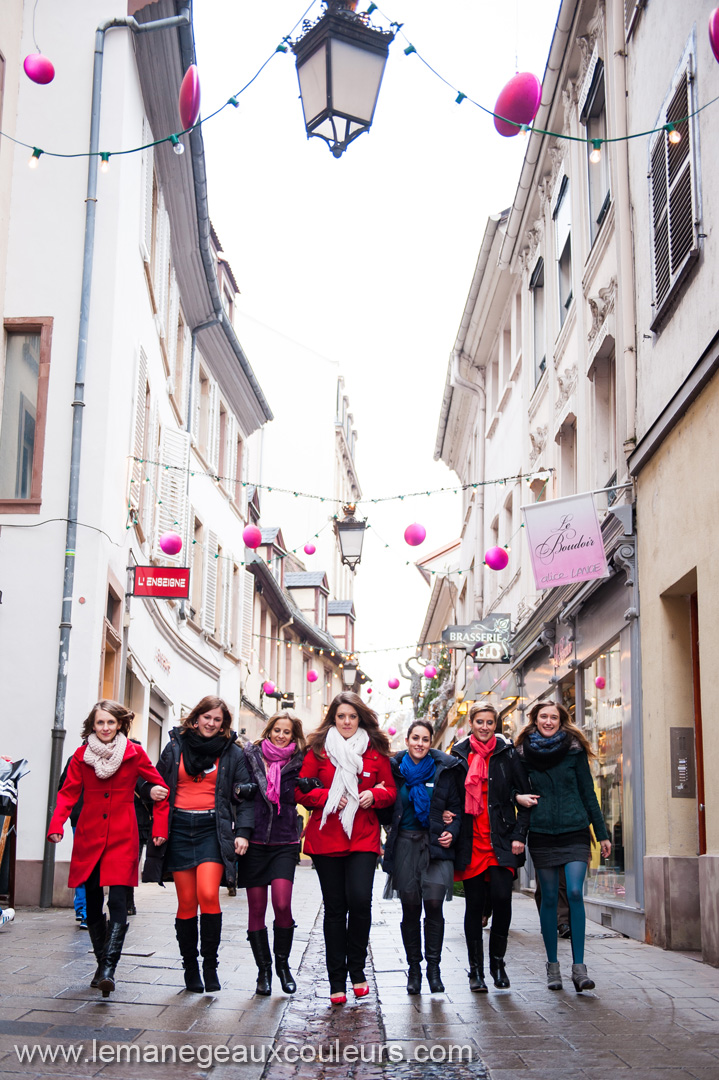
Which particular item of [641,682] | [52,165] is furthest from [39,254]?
[641,682]

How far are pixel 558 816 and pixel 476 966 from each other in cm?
106

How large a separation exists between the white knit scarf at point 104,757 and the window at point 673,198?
594cm

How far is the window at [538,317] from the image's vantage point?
19.3 m

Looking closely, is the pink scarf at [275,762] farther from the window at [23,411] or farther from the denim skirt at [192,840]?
the window at [23,411]

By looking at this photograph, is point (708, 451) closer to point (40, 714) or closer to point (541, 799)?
point (541, 799)

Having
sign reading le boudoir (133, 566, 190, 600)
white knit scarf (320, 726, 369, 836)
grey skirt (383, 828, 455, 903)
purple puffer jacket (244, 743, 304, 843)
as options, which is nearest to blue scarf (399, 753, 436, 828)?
grey skirt (383, 828, 455, 903)

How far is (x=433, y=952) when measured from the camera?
25.0ft

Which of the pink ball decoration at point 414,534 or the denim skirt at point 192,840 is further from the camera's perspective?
the pink ball decoration at point 414,534

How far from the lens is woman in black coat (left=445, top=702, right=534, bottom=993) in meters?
7.86

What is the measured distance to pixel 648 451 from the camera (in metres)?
11.4

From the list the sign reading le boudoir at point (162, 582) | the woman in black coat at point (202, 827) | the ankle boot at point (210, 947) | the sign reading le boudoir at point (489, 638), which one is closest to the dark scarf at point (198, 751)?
the woman in black coat at point (202, 827)

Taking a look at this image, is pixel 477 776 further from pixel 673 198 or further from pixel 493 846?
pixel 673 198

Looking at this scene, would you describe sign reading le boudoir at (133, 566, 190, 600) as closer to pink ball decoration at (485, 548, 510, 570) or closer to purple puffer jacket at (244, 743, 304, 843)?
pink ball decoration at (485, 548, 510, 570)

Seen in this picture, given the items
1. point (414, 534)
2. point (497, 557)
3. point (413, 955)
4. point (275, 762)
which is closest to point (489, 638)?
point (497, 557)
